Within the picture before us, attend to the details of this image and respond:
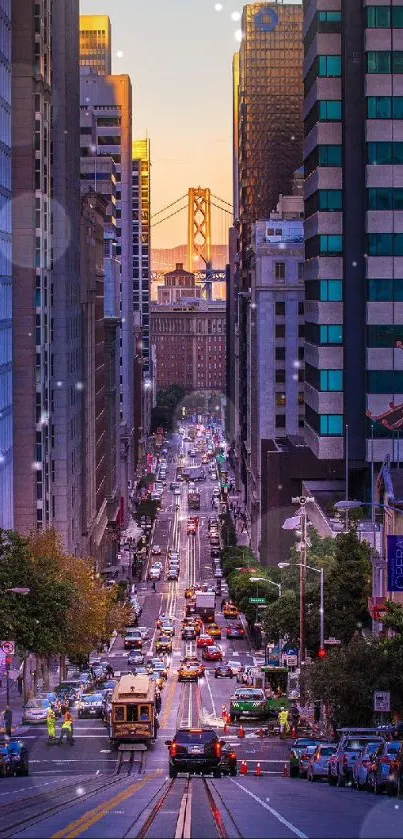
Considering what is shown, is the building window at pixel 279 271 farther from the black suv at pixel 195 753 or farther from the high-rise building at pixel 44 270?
the black suv at pixel 195 753

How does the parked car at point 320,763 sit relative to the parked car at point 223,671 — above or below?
above

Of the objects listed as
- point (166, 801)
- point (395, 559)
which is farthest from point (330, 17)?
point (166, 801)

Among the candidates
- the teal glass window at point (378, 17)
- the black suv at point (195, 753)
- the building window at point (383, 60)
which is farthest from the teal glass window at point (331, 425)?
the black suv at point (195, 753)

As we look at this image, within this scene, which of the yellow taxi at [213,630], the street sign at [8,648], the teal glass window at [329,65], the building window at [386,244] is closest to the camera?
the street sign at [8,648]

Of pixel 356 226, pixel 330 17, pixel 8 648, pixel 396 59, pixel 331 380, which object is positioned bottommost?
pixel 8 648

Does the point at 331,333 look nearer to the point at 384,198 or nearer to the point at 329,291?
the point at 329,291

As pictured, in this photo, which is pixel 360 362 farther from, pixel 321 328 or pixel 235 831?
pixel 235 831
